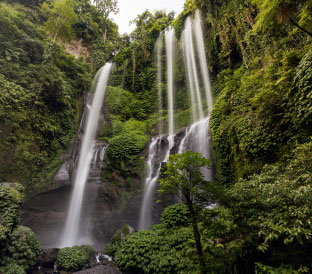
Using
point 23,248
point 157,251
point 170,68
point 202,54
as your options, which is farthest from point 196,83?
point 23,248

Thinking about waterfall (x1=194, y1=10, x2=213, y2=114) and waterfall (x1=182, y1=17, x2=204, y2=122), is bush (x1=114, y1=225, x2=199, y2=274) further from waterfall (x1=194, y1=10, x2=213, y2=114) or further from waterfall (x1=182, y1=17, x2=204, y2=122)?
waterfall (x1=194, y1=10, x2=213, y2=114)

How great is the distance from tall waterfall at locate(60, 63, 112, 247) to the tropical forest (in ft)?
0.28

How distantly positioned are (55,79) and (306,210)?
1416 centimetres

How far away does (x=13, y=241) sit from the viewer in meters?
6.53

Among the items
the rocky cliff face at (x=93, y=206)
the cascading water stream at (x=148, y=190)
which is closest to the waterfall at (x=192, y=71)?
the rocky cliff face at (x=93, y=206)

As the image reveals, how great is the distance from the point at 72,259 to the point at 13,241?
2.35 metres

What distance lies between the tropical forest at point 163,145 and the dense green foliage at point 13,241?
43 mm

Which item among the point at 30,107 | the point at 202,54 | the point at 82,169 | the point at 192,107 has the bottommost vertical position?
the point at 82,169

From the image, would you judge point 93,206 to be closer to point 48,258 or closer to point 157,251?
point 48,258

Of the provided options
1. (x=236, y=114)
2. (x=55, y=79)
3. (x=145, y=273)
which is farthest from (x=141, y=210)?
(x=55, y=79)

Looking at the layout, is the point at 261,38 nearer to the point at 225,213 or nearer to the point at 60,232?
the point at 225,213

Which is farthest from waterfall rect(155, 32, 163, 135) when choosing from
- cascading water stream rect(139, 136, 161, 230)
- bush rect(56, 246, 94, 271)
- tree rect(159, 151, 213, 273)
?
tree rect(159, 151, 213, 273)

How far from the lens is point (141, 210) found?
421 inches

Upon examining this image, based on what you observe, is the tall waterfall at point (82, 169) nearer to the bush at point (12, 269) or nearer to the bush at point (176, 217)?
the bush at point (12, 269)
